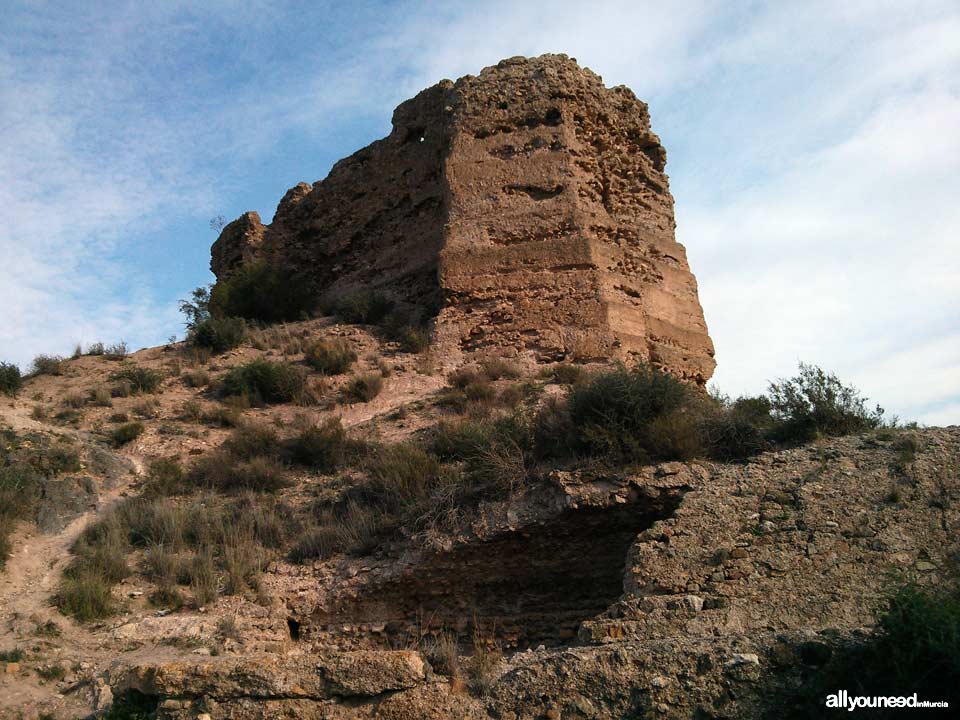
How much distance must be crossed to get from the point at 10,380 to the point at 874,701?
12529 millimetres

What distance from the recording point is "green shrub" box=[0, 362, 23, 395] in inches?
521

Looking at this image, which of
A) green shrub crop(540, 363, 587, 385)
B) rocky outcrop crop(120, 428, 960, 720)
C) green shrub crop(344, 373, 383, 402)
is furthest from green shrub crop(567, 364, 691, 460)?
green shrub crop(344, 373, 383, 402)

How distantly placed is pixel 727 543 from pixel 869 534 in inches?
38.5

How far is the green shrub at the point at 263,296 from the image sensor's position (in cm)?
1759

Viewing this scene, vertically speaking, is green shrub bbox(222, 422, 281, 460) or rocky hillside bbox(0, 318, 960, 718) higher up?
green shrub bbox(222, 422, 281, 460)

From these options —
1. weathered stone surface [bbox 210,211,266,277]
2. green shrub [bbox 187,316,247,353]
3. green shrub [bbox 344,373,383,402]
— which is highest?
weathered stone surface [bbox 210,211,266,277]

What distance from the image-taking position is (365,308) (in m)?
16.0

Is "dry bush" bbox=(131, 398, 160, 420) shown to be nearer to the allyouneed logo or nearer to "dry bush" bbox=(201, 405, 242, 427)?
"dry bush" bbox=(201, 405, 242, 427)

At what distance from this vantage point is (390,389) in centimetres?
1336

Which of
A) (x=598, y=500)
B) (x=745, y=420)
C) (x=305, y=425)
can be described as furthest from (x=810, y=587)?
(x=305, y=425)

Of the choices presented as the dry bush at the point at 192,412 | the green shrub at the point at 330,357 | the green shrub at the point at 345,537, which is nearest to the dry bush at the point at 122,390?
the dry bush at the point at 192,412

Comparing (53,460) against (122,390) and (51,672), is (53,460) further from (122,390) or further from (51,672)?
(51,672)

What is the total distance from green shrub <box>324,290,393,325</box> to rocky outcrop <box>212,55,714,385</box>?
0.32 metres

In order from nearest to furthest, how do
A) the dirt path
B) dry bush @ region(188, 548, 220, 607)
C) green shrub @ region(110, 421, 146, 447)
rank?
the dirt path < dry bush @ region(188, 548, 220, 607) < green shrub @ region(110, 421, 146, 447)
